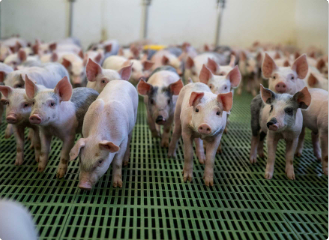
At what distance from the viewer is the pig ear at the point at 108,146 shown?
232 centimetres

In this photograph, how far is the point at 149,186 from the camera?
9.25 ft

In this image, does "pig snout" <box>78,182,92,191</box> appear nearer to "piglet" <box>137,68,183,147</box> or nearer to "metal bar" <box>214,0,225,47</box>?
"piglet" <box>137,68,183,147</box>

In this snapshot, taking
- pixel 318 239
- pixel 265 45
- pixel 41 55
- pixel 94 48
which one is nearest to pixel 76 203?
pixel 318 239

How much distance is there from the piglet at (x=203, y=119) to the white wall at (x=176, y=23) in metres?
4.91

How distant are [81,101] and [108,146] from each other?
877 mm

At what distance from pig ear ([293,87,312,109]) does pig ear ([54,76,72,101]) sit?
2.09 m

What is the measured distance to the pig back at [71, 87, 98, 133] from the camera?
117 inches

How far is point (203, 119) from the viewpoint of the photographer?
2.51 metres

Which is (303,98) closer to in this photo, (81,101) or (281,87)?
(281,87)

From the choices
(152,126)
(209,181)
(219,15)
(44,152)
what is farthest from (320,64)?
(44,152)

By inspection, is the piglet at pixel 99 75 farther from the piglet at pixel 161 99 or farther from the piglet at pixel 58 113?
the piglet at pixel 58 113

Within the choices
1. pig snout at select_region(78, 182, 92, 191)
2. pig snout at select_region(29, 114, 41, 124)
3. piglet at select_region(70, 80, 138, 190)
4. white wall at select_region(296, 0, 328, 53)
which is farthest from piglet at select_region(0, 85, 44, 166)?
white wall at select_region(296, 0, 328, 53)

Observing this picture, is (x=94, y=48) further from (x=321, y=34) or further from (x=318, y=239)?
(x=318, y=239)

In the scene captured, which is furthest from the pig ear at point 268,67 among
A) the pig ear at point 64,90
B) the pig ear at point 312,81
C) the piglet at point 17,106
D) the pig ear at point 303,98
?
the piglet at point 17,106
